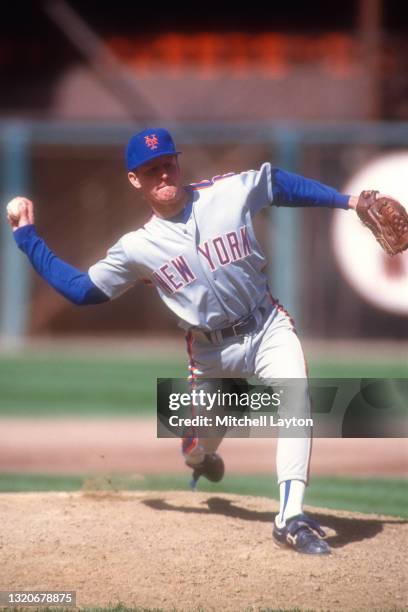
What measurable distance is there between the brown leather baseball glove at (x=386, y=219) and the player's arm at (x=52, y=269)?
1131 mm

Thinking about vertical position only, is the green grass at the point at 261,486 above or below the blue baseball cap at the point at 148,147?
below

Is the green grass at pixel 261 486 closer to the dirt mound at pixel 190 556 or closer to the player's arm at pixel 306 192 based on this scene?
the dirt mound at pixel 190 556

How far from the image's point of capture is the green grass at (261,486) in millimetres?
5863

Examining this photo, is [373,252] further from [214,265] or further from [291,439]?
[291,439]

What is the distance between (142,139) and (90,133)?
9.75m

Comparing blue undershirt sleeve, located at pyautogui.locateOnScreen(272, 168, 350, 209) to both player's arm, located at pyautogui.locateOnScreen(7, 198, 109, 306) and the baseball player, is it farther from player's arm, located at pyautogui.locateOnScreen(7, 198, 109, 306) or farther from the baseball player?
player's arm, located at pyautogui.locateOnScreen(7, 198, 109, 306)

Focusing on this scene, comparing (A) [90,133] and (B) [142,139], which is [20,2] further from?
(B) [142,139]

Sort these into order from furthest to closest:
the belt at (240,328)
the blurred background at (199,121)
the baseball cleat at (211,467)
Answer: the blurred background at (199,121), the baseball cleat at (211,467), the belt at (240,328)

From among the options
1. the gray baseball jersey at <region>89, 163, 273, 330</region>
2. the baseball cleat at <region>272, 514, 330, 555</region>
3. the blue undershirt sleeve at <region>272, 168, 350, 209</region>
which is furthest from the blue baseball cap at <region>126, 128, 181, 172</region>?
the baseball cleat at <region>272, 514, 330, 555</region>

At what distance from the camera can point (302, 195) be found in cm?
464

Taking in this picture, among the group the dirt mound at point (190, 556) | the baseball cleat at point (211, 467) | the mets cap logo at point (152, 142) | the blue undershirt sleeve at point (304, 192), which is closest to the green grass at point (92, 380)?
the baseball cleat at point (211, 467)

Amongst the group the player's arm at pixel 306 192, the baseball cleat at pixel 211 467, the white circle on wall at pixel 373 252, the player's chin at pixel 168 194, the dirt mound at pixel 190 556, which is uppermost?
the white circle on wall at pixel 373 252

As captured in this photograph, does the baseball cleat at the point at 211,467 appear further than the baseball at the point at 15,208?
Yes

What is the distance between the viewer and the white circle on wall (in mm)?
13094
